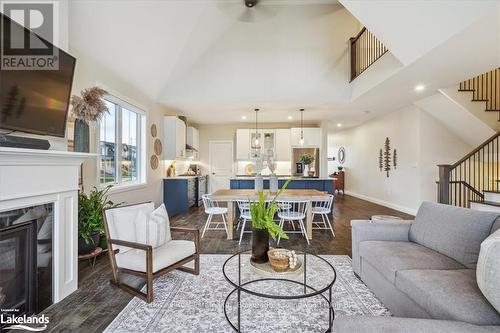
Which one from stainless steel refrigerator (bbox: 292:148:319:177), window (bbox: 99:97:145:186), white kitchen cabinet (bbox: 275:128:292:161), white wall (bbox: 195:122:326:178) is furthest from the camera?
white wall (bbox: 195:122:326:178)

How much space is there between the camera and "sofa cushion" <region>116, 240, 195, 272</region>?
7.13ft

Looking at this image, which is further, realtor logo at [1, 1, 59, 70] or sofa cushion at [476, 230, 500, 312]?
realtor logo at [1, 1, 59, 70]

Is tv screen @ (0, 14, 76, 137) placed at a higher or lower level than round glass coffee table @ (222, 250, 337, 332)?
higher

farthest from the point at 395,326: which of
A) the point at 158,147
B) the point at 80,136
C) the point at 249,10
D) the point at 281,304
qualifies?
the point at 249,10

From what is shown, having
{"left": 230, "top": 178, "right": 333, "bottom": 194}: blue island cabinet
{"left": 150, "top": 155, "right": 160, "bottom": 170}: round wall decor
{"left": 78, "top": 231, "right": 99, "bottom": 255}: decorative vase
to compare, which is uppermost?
{"left": 150, "top": 155, "right": 160, "bottom": 170}: round wall decor

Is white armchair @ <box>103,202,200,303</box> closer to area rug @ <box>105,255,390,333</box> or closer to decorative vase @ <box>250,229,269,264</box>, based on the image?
area rug @ <box>105,255,390,333</box>

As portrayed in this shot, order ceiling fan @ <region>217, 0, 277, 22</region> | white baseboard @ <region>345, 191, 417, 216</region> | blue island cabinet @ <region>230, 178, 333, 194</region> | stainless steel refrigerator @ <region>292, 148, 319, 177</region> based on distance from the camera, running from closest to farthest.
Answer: ceiling fan @ <region>217, 0, 277, 22</region>, blue island cabinet @ <region>230, 178, 333, 194</region>, white baseboard @ <region>345, 191, 417, 216</region>, stainless steel refrigerator @ <region>292, 148, 319, 177</region>

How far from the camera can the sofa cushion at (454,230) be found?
6.04ft

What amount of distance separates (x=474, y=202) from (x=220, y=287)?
184 inches

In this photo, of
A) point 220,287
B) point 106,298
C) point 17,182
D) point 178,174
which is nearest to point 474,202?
point 220,287

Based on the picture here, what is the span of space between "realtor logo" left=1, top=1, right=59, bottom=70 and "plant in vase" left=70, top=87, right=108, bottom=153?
0.50 metres

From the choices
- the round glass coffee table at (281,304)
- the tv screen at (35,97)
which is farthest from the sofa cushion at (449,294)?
the tv screen at (35,97)

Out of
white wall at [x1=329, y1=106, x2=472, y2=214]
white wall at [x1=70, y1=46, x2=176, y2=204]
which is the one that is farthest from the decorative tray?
white wall at [x1=329, y1=106, x2=472, y2=214]

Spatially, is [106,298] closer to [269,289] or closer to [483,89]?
[269,289]
